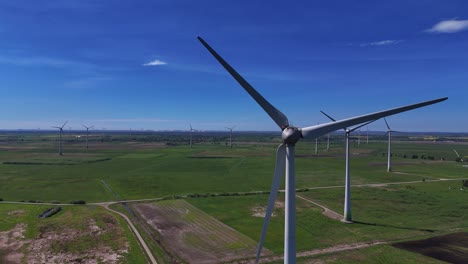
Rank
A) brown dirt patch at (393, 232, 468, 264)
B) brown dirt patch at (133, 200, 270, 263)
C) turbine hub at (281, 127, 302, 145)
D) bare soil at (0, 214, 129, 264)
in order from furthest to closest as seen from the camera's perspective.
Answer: brown dirt patch at (133, 200, 270, 263), brown dirt patch at (393, 232, 468, 264), bare soil at (0, 214, 129, 264), turbine hub at (281, 127, 302, 145)

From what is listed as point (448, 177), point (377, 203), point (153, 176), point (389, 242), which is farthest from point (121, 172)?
point (448, 177)

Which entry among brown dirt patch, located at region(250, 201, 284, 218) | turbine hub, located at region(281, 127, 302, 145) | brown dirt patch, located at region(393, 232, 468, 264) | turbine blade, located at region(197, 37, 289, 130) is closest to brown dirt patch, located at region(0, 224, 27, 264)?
turbine blade, located at region(197, 37, 289, 130)

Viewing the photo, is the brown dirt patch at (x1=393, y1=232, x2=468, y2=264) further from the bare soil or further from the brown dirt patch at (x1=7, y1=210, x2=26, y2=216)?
the brown dirt patch at (x1=7, y1=210, x2=26, y2=216)

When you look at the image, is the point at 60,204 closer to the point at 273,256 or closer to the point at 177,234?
the point at 177,234

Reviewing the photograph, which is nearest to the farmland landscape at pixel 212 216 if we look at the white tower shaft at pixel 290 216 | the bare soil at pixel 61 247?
the bare soil at pixel 61 247

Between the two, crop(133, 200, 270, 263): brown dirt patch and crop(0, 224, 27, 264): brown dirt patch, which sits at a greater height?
crop(133, 200, 270, 263): brown dirt patch

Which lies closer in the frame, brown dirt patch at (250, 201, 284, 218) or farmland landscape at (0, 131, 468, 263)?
farmland landscape at (0, 131, 468, 263)

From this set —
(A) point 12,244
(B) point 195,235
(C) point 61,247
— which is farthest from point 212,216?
(A) point 12,244

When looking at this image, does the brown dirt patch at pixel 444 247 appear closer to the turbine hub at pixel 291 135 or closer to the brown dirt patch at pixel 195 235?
the brown dirt patch at pixel 195 235
